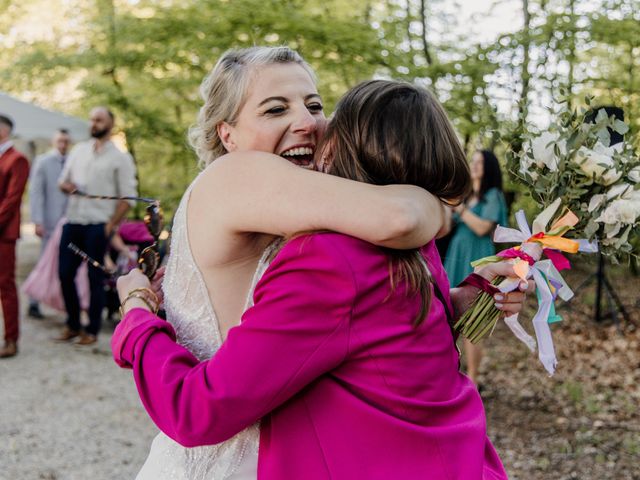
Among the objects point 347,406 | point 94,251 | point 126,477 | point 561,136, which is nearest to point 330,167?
point 347,406

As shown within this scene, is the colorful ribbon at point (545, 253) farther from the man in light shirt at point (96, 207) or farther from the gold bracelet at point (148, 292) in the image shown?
the man in light shirt at point (96, 207)

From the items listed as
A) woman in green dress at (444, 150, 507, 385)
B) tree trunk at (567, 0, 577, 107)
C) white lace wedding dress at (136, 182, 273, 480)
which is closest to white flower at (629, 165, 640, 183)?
white lace wedding dress at (136, 182, 273, 480)

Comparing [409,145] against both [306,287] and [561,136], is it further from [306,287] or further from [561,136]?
[561,136]

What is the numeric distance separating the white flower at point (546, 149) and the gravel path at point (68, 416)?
3.64 metres

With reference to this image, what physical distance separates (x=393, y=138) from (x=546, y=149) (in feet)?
1.99

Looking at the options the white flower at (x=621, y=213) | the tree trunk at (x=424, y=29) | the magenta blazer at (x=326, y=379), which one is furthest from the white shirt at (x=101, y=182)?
the white flower at (x=621, y=213)

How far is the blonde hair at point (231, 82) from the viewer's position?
5.99 feet

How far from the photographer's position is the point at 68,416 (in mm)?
5375

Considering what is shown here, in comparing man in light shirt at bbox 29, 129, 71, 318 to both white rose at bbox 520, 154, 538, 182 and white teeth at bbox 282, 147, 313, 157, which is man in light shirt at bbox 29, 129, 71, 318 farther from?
white rose at bbox 520, 154, 538, 182

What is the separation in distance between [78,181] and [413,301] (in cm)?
655

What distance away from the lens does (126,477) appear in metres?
4.39

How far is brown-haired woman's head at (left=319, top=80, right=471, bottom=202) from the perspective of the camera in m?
1.49

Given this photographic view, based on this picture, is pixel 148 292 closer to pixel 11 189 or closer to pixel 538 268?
pixel 538 268

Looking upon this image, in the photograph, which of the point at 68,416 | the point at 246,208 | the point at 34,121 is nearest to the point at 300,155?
the point at 246,208
